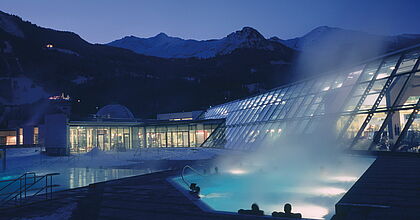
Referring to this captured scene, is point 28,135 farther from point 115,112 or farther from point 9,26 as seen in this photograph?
point 9,26

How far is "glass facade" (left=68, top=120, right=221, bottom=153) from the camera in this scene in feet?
135

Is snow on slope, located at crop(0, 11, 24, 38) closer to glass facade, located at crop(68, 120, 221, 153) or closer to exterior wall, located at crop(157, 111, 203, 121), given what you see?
exterior wall, located at crop(157, 111, 203, 121)

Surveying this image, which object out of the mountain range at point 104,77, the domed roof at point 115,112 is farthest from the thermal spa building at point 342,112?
the mountain range at point 104,77

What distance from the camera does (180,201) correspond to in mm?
8367

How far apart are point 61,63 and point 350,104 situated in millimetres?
157544

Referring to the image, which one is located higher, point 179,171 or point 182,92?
point 182,92

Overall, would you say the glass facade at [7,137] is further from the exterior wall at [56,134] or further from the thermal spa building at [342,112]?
the exterior wall at [56,134]

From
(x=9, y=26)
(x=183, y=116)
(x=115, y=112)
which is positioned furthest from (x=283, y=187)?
(x=9, y=26)

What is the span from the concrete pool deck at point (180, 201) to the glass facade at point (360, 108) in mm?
1993

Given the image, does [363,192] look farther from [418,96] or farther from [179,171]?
[179,171]

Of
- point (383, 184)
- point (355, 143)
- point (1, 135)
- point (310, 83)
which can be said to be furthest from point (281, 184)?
point (1, 135)

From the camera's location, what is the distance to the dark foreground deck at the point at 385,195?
18.2 feet

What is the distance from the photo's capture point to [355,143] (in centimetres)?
1330

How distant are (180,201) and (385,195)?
496 centimetres
